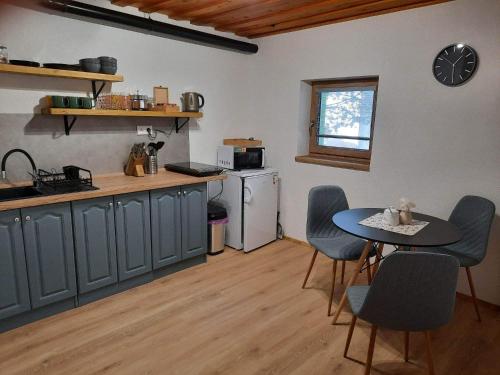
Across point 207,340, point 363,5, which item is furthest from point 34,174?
point 363,5

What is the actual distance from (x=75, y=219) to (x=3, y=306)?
0.69m

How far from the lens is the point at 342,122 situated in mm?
3639

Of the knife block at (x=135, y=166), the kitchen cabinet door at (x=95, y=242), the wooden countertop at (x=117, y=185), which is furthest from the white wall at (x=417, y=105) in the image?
the kitchen cabinet door at (x=95, y=242)

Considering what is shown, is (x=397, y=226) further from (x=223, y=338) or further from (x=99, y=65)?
(x=99, y=65)

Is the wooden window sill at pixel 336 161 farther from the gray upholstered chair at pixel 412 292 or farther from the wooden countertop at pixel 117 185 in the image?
the gray upholstered chair at pixel 412 292

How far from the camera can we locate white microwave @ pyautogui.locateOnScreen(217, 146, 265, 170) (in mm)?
3664

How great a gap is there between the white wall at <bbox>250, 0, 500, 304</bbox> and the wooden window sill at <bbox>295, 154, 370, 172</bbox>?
5 centimetres

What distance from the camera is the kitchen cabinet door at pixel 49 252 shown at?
2.25 metres

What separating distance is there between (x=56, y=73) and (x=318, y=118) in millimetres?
2572

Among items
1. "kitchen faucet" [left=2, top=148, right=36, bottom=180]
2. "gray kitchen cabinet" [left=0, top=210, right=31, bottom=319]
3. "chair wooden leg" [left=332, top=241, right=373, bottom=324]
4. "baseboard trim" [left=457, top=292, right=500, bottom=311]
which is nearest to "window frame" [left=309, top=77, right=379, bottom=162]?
"chair wooden leg" [left=332, top=241, right=373, bottom=324]

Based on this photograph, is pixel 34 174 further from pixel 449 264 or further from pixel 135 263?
pixel 449 264

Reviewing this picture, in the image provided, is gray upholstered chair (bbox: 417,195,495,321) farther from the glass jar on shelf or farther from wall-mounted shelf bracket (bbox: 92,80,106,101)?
the glass jar on shelf

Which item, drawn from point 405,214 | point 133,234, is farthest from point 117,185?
point 405,214

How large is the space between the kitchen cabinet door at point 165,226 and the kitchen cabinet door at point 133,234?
0.19 ft
